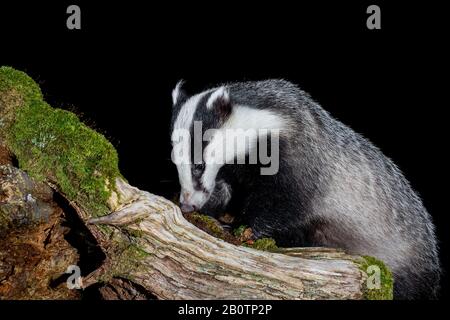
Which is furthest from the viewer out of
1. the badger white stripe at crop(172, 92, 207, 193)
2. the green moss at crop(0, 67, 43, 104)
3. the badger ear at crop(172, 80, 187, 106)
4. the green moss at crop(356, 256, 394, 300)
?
the badger ear at crop(172, 80, 187, 106)

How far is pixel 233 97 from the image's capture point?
15.2ft

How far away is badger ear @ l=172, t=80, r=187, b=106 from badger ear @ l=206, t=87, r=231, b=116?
1.10 ft

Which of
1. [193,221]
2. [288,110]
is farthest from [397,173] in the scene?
[193,221]

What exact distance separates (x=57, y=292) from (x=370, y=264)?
6.40 feet

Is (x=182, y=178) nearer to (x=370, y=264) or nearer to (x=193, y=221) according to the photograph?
(x=193, y=221)

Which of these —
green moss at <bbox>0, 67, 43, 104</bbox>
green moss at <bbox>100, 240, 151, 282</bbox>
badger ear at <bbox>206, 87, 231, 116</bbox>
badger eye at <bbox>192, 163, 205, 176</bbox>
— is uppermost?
green moss at <bbox>0, 67, 43, 104</bbox>

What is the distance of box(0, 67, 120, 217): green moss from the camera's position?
366cm

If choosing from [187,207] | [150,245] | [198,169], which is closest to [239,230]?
[187,207]

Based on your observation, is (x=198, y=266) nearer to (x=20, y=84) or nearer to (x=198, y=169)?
(x=198, y=169)

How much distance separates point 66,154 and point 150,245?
2.50 ft

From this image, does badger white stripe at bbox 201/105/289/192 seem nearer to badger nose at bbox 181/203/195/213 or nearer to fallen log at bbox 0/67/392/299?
badger nose at bbox 181/203/195/213

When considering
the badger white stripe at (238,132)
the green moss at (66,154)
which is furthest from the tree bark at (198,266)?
the badger white stripe at (238,132)

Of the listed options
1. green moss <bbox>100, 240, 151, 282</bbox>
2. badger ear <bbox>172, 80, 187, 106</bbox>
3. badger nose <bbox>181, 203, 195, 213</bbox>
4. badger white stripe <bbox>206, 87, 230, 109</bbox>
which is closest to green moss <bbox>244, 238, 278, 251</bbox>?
badger nose <bbox>181, 203, 195, 213</bbox>

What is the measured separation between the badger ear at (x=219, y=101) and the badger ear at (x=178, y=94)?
0.34m
